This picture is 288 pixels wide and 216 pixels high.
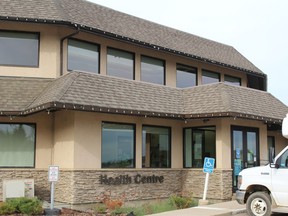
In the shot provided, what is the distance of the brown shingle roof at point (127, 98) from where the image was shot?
15.7 metres

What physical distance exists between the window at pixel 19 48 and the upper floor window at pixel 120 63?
10.8 ft

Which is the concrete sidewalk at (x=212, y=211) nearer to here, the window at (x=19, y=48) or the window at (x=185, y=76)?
the window at (x=185, y=76)

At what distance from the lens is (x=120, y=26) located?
67.9 feet

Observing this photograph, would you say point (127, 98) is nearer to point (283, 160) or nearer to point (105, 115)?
point (105, 115)

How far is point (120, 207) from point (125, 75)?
710 cm

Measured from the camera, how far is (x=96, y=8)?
70.2ft

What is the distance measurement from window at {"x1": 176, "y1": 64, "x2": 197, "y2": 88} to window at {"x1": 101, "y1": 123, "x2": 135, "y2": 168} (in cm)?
528

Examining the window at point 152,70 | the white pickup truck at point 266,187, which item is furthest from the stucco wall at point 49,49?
the white pickup truck at point 266,187

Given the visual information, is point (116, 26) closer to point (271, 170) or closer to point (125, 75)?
point (125, 75)

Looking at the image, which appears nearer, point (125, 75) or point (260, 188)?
point (260, 188)

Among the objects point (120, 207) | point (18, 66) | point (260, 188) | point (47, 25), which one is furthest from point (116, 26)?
point (260, 188)

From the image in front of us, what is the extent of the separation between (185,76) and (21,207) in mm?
11730

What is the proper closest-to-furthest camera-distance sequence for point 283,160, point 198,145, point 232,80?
1. point 283,160
2. point 198,145
3. point 232,80

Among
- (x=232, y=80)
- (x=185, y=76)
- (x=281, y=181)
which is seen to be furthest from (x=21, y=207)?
(x=232, y=80)
